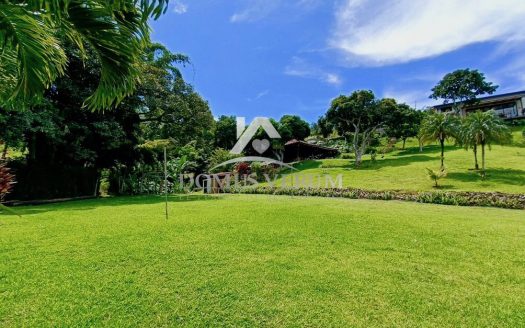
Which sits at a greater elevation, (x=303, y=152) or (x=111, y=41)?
(x=303, y=152)

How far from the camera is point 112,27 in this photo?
3.20 meters

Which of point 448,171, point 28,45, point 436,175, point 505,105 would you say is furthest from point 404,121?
point 28,45

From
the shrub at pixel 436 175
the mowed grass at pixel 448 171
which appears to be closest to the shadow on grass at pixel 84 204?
the mowed grass at pixel 448 171

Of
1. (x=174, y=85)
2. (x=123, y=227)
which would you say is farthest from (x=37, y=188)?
(x=123, y=227)

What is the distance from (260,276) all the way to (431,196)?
13241 millimetres

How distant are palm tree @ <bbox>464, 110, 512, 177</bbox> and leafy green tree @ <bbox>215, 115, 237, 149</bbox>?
26.7 m

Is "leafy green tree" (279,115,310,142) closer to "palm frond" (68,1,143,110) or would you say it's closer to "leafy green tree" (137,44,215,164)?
"leafy green tree" (137,44,215,164)

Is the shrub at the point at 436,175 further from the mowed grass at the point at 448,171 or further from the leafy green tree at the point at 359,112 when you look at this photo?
the leafy green tree at the point at 359,112

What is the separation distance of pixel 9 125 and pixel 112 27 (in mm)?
13139

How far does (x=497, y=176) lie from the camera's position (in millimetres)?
21109

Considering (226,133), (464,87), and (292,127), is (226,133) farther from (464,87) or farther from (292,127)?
(464,87)

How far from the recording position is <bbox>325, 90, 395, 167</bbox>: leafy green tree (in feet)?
96.1

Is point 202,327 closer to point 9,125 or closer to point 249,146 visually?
point 9,125

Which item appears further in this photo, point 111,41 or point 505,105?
point 505,105
